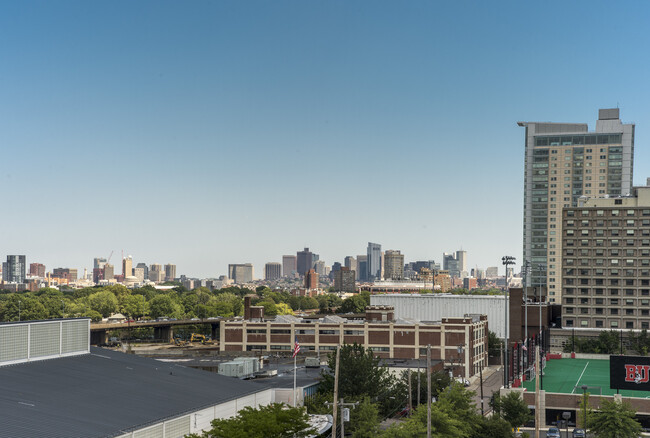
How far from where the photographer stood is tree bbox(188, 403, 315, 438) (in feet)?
142

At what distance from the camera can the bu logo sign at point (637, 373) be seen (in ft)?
278

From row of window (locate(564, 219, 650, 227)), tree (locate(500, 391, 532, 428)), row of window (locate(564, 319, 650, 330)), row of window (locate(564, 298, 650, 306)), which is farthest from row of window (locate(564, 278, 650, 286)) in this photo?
tree (locate(500, 391, 532, 428))

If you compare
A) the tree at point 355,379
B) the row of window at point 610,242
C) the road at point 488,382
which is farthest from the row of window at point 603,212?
the tree at point 355,379

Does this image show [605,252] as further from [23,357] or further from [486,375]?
[23,357]

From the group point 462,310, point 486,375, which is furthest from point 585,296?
point 486,375

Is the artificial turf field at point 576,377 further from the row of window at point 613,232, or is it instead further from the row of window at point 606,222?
the row of window at point 606,222

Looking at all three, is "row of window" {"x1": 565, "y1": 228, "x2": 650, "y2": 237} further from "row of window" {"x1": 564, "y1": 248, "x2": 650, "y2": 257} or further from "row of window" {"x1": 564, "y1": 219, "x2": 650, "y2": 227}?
"row of window" {"x1": 564, "y1": 248, "x2": 650, "y2": 257}

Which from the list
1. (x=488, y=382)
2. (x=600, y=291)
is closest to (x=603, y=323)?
(x=600, y=291)

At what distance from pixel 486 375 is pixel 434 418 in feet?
253

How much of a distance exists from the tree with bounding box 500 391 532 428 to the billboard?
45.1 ft

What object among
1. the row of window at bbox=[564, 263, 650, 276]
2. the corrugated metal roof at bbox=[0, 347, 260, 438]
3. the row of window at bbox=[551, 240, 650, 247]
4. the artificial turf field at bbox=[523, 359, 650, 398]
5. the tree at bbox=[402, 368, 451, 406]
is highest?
the row of window at bbox=[551, 240, 650, 247]

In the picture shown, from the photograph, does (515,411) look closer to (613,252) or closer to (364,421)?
(364,421)

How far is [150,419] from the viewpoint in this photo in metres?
45.5

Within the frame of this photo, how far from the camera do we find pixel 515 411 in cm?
7781
